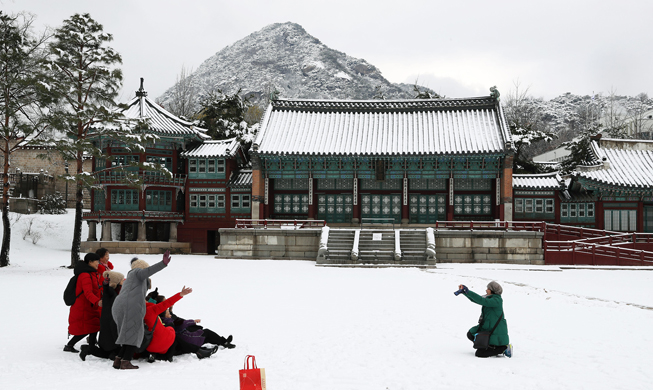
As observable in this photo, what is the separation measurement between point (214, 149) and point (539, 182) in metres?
21.7

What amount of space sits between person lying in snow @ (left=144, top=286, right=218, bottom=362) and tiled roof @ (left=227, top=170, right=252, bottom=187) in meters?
25.6

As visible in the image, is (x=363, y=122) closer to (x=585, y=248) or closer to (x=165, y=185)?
(x=165, y=185)

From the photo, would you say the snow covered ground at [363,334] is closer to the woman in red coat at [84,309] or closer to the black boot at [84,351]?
the black boot at [84,351]

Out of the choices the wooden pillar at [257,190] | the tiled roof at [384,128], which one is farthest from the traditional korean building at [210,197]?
the tiled roof at [384,128]

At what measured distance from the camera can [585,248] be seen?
84.7 ft

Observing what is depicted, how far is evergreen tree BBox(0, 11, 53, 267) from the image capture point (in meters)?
21.3

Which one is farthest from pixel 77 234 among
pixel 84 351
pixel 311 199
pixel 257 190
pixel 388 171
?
pixel 388 171

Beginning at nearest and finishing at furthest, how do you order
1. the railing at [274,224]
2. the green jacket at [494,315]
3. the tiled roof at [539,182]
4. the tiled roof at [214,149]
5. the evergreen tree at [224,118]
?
the green jacket at [494,315]
the railing at [274,224]
the tiled roof at [539,182]
the tiled roof at [214,149]
the evergreen tree at [224,118]

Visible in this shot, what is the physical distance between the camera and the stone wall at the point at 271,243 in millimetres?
27375

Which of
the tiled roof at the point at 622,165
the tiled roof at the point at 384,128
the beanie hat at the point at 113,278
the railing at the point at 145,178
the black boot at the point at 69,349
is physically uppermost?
the tiled roof at the point at 384,128

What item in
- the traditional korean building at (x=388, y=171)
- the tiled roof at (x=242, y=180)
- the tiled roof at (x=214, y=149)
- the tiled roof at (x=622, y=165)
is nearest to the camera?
the tiled roof at (x=622, y=165)

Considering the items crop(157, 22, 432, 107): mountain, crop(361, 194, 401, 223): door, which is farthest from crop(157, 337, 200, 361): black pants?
crop(157, 22, 432, 107): mountain

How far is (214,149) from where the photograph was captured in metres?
34.0

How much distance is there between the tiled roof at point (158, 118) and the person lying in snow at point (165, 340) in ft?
86.0
